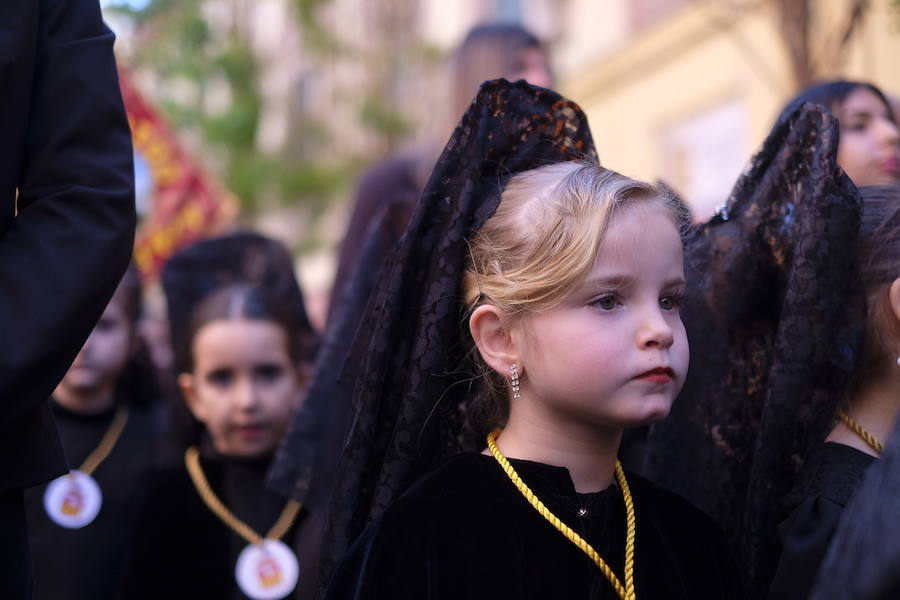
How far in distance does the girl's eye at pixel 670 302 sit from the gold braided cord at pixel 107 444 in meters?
2.59

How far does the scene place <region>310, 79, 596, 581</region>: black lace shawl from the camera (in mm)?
2318

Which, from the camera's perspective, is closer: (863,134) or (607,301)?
(607,301)

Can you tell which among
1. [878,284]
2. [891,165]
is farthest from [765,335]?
[891,165]

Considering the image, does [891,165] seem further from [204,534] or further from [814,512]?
[204,534]

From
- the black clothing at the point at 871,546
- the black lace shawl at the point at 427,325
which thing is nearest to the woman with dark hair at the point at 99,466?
the black lace shawl at the point at 427,325

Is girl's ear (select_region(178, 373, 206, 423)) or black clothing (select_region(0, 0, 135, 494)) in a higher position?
black clothing (select_region(0, 0, 135, 494))

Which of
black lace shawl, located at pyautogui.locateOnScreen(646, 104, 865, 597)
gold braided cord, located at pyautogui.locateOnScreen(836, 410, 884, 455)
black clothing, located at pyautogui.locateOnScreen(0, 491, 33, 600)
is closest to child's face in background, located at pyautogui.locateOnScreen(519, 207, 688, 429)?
black lace shawl, located at pyautogui.locateOnScreen(646, 104, 865, 597)

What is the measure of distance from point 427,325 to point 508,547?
1.51ft

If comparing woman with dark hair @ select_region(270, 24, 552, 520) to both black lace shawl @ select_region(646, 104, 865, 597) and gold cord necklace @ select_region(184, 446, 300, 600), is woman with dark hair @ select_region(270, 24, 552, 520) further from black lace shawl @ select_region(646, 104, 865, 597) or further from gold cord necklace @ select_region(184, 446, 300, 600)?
black lace shawl @ select_region(646, 104, 865, 597)

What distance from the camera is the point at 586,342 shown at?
209 centimetres

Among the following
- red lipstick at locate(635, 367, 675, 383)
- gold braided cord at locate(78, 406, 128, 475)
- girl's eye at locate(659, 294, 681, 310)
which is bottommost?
gold braided cord at locate(78, 406, 128, 475)

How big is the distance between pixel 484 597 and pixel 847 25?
134 inches

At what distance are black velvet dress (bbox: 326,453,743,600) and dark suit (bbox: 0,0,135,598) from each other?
0.56m

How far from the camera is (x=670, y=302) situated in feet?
7.22
